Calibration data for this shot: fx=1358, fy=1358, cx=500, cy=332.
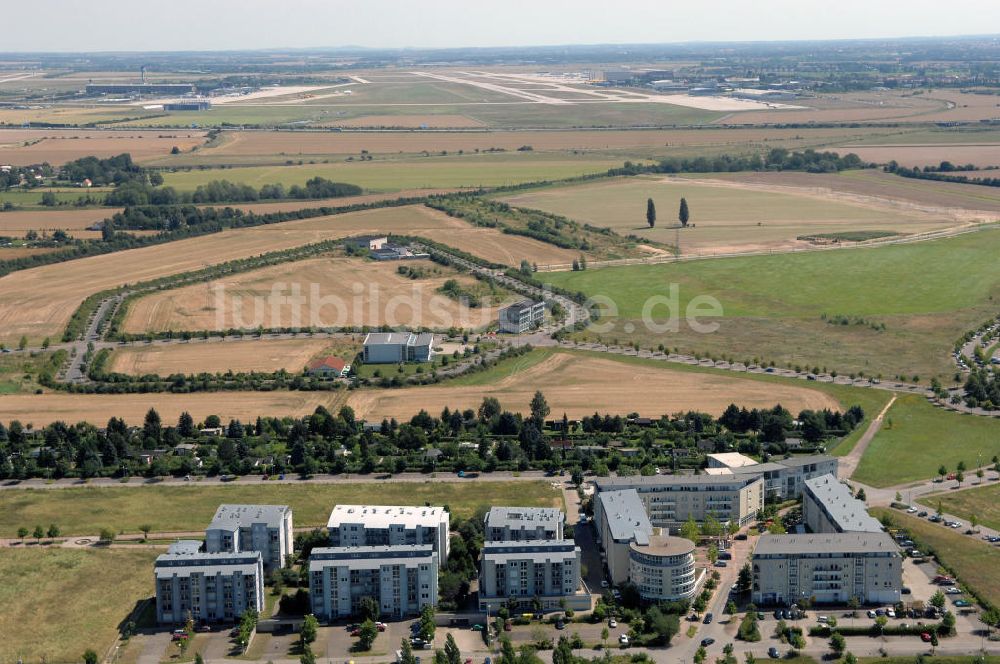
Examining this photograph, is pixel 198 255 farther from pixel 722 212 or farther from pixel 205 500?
pixel 205 500

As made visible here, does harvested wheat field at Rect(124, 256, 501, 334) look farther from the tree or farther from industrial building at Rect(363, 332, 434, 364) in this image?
the tree

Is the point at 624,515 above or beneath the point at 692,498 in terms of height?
above

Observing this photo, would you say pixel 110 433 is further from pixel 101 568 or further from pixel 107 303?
pixel 107 303

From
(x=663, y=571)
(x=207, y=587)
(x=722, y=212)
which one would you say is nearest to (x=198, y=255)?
(x=722, y=212)

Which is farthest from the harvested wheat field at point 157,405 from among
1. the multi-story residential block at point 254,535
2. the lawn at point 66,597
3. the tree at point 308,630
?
the tree at point 308,630

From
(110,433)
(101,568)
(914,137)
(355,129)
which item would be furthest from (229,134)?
(101,568)

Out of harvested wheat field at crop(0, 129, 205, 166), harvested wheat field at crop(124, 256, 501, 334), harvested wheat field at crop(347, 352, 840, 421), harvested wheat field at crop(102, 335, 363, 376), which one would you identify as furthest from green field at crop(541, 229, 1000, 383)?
harvested wheat field at crop(0, 129, 205, 166)
